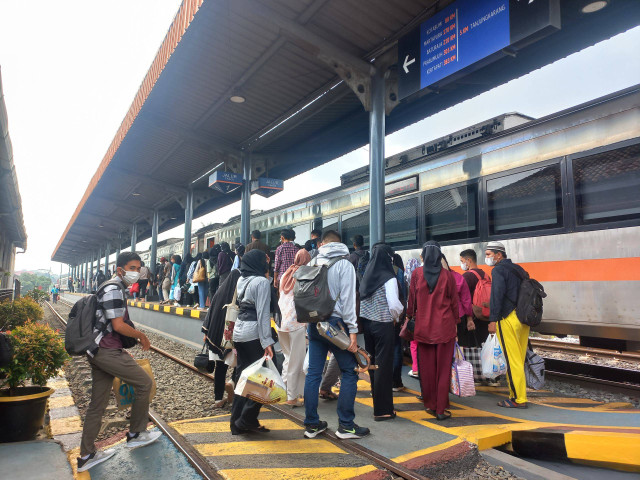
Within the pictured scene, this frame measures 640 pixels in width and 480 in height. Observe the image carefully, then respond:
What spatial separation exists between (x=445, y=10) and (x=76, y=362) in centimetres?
937

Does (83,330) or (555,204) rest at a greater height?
(555,204)

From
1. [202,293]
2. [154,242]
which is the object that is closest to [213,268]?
[202,293]

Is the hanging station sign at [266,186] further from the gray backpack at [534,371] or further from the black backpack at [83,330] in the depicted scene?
the black backpack at [83,330]

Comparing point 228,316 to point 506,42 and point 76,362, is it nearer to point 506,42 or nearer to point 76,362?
point 506,42

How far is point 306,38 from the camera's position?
267 inches

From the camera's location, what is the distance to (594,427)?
392 centimetres

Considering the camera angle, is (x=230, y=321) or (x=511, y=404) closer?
(x=230, y=321)

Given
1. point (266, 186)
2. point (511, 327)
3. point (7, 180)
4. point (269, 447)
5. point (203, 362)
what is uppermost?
point (7, 180)

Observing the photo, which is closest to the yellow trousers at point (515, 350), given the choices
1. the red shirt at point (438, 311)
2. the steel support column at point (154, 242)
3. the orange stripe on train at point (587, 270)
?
the red shirt at point (438, 311)

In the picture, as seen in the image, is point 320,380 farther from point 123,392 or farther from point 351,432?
point 123,392

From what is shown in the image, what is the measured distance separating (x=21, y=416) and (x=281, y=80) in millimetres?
6589

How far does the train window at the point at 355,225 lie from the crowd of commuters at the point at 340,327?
3.52 metres

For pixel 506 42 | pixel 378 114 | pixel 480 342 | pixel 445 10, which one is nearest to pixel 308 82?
pixel 378 114

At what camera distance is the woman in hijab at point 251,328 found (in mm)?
3934
